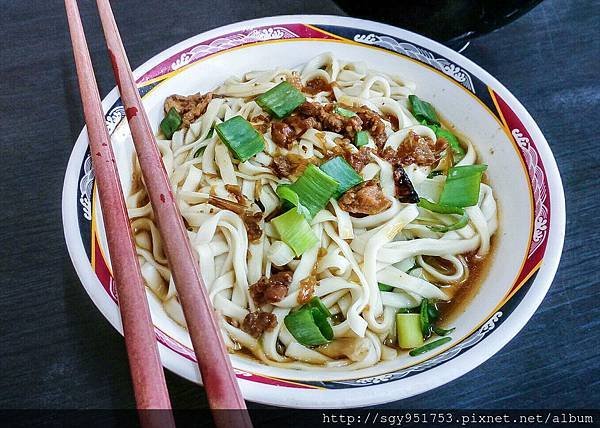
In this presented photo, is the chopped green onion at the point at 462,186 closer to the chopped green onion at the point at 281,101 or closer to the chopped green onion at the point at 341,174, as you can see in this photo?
the chopped green onion at the point at 341,174

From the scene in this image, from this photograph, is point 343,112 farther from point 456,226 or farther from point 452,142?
point 456,226

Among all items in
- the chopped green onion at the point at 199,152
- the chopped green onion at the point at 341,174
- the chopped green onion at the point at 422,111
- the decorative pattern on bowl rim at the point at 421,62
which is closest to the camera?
the decorative pattern on bowl rim at the point at 421,62

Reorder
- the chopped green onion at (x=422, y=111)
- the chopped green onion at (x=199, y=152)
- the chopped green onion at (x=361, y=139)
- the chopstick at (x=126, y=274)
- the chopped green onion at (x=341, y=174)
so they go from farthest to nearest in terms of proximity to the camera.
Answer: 1. the chopped green onion at (x=422, y=111)
2. the chopped green onion at (x=199, y=152)
3. the chopped green onion at (x=361, y=139)
4. the chopped green onion at (x=341, y=174)
5. the chopstick at (x=126, y=274)

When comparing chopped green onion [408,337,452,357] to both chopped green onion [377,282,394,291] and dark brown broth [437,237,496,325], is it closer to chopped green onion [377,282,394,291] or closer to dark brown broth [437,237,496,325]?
dark brown broth [437,237,496,325]

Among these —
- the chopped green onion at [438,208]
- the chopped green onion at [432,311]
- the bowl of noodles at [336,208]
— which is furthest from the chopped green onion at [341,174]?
the chopped green onion at [432,311]

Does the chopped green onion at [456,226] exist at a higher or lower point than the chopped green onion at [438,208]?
lower

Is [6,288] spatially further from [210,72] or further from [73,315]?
[210,72]
